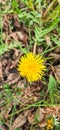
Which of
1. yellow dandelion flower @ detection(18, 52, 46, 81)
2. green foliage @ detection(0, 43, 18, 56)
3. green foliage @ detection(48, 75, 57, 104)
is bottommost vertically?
green foliage @ detection(48, 75, 57, 104)

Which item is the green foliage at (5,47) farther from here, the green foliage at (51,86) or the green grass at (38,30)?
the green foliage at (51,86)

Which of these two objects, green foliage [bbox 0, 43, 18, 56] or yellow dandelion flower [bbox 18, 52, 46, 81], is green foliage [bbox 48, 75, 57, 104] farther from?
green foliage [bbox 0, 43, 18, 56]

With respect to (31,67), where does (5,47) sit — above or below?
above

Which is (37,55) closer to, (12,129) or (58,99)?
(58,99)

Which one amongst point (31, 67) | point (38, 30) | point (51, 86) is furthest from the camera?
point (38, 30)

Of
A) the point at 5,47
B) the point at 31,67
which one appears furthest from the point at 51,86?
the point at 5,47

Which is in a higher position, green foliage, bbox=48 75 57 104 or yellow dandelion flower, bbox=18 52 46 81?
yellow dandelion flower, bbox=18 52 46 81

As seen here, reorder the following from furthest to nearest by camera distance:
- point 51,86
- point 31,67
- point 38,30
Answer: point 38,30, point 51,86, point 31,67

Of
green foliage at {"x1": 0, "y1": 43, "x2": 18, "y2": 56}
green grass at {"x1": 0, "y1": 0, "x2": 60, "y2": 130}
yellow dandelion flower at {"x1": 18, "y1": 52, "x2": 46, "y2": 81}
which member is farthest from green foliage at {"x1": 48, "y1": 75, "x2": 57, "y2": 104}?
green foliage at {"x1": 0, "y1": 43, "x2": 18, "y2": 56}

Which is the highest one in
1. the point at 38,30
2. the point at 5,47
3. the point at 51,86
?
the point at 38,30

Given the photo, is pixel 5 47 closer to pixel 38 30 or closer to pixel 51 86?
pixel 38 30
